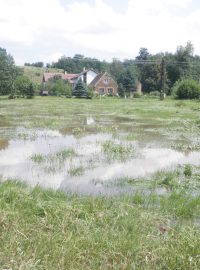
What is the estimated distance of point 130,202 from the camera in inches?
344

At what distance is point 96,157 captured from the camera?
14742 millimetres

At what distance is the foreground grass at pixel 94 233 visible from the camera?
5551 mm

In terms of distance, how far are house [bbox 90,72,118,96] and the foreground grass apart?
271 ft

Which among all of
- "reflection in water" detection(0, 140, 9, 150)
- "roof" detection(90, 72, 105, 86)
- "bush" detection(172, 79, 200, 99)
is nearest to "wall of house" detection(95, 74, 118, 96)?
"roof" detection(90, 72, 105, 86)

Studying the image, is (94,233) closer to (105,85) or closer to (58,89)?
(58,89)

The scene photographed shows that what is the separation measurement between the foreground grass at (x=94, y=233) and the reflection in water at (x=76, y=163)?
82.9 inches

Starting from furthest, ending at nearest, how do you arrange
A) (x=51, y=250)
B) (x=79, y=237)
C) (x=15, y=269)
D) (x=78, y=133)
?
(x=78, y=133), (x=79, y=237), (x=51, y=250), (x=15, y=269)

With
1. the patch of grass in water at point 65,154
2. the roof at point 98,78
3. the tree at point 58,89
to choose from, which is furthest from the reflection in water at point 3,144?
the roof at point 98,78

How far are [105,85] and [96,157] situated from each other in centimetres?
7750

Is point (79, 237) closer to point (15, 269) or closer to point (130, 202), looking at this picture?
point (15, 269)

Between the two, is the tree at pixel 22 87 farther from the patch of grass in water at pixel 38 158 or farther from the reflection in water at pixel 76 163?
the patch of grass in water at pixel 38 158

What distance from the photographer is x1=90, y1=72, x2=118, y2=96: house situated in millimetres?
90819

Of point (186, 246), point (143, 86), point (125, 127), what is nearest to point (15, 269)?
point (186, 246)

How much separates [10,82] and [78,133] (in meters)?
49.1
